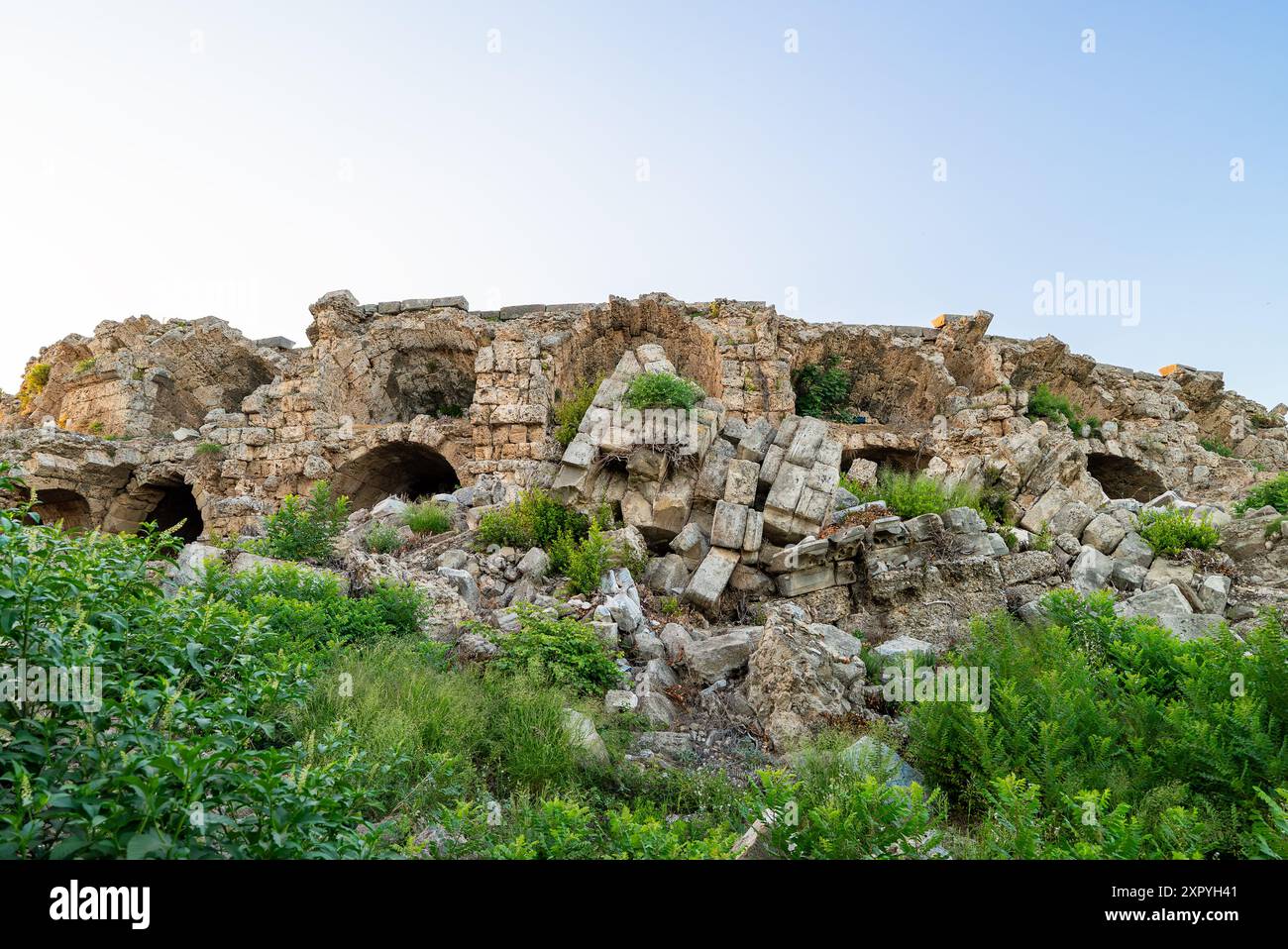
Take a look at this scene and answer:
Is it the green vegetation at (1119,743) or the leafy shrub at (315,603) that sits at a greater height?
the leafy shrub at (315,603)

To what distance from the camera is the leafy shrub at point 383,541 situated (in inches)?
351

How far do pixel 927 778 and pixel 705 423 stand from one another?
6.14 m

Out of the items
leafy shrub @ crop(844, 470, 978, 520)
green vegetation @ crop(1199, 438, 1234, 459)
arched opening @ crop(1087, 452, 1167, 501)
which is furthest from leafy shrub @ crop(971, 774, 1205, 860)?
green vegetation @ crop(1199, 438, 1234, 459)

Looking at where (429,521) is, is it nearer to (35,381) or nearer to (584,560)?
(584,560)

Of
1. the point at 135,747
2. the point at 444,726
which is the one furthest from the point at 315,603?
the point at 135,747

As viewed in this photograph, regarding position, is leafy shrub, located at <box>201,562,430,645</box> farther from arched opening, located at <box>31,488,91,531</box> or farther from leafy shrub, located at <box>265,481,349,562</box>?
arched opening, located at <box>31,488,91,531</box>

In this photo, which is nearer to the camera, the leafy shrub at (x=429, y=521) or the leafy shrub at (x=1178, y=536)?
the leafy shrub at (x=1178, y=536)

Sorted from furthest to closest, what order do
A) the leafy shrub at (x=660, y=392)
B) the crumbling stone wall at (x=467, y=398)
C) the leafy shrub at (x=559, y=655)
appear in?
1. the crumbling stone wall at (x=467, y=398)
2. the leafy shrub at (x=660, y=392)
3. the leafy shrub at (x=559, y=655)

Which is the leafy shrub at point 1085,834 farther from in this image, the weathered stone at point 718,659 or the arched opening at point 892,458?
the arched opening at point 892,458

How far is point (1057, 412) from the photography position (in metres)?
14.9

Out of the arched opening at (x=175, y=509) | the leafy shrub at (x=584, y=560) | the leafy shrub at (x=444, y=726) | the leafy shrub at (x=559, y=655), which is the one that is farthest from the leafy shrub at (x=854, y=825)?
the arched opening at (x=175, y=509)

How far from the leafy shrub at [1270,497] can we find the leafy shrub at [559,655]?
360 inches

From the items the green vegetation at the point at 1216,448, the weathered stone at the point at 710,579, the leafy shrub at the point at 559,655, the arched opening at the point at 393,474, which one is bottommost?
the leafy shrub at the point at 559,655
